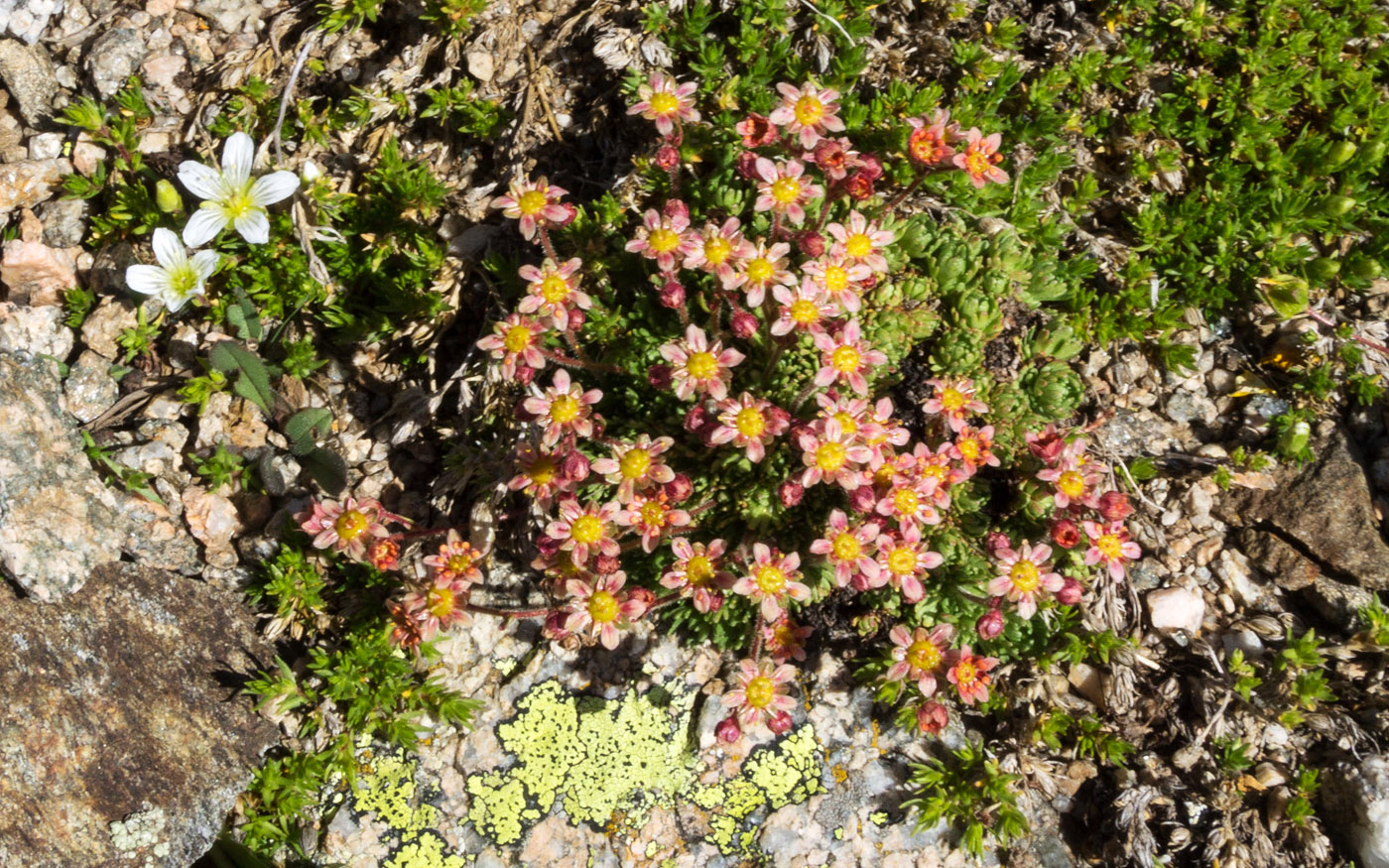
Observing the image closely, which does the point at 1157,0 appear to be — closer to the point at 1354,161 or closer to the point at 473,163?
the point at 1354,161

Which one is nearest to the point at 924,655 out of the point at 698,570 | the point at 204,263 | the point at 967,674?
the point at 967,674

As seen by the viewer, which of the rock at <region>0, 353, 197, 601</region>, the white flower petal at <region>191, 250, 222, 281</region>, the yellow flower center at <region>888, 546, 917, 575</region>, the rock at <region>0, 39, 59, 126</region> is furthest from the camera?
the rock at <region>0, 39, 59, 126</region>

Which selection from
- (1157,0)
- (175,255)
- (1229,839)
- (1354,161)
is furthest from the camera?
(1157,0)

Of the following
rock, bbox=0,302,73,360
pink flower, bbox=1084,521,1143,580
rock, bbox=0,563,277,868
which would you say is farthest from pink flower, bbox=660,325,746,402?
rock, bbox=0,302,73,360

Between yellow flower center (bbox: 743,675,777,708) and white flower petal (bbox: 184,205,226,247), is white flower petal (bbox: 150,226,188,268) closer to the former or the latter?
white flower petal (bbox: 184,205,226,247)

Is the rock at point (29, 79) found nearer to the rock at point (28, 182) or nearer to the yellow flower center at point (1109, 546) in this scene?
the rock at point (28, 182)

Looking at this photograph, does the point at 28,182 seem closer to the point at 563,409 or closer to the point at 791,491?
the point at 563,409

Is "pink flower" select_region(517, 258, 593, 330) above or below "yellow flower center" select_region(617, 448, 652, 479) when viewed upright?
above

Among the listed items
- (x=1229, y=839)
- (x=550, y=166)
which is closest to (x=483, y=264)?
(x=550, y=166)
